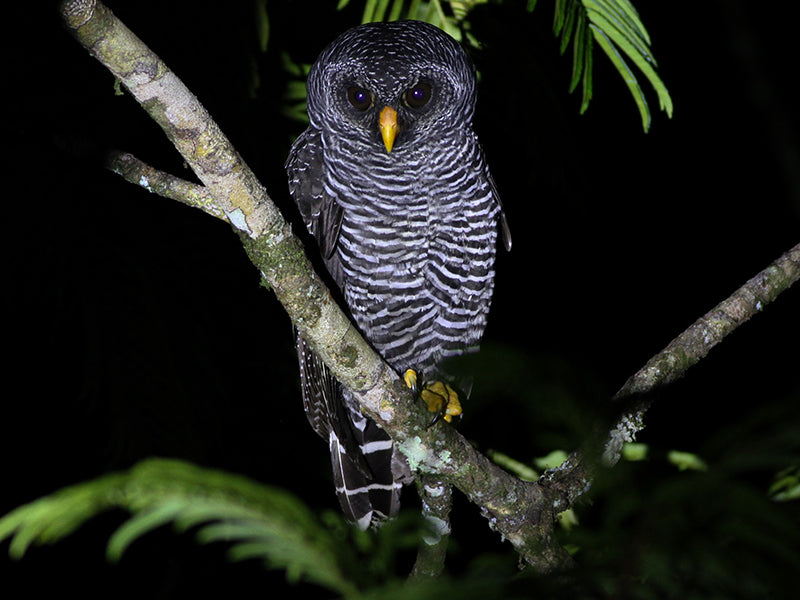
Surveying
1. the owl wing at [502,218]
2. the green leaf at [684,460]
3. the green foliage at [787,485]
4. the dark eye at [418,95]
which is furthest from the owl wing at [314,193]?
the green foliage at [787,485]

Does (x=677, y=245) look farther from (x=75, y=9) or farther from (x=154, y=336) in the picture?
(x=75, y=9)

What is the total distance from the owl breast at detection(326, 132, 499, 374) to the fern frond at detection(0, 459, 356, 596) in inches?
46.3

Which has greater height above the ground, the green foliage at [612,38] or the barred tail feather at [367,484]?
the green foliage at [612,38]

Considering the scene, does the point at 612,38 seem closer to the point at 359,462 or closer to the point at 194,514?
Result: the point at 359,462

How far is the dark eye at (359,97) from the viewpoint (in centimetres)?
152

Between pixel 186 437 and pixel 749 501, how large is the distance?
1.47 meters

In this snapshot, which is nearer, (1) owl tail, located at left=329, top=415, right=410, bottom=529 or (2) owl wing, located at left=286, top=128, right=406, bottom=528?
(2) owl wing, located at left=286, top=128, right=406, bottom=528

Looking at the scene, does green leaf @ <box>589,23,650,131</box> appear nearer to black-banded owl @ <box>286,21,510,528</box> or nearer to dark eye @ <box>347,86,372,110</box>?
black-banded owl @ <box>286,21,510,528</box>

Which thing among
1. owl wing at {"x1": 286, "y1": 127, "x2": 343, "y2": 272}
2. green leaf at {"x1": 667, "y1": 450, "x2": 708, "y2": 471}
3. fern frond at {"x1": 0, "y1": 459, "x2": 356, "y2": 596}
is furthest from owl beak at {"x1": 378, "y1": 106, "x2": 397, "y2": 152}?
fern frond at {"x1": 0, "y1": 459, "x2": 356, "y2": 596}

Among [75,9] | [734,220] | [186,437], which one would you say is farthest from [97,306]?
[734,220]

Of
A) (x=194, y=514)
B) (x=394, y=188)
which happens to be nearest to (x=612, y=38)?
(x=394, y=188)

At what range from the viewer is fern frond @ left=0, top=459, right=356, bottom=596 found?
0.37 m

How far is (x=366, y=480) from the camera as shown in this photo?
1771mm

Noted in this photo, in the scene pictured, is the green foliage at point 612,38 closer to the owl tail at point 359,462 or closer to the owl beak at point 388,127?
the owl beak at point 388,127
